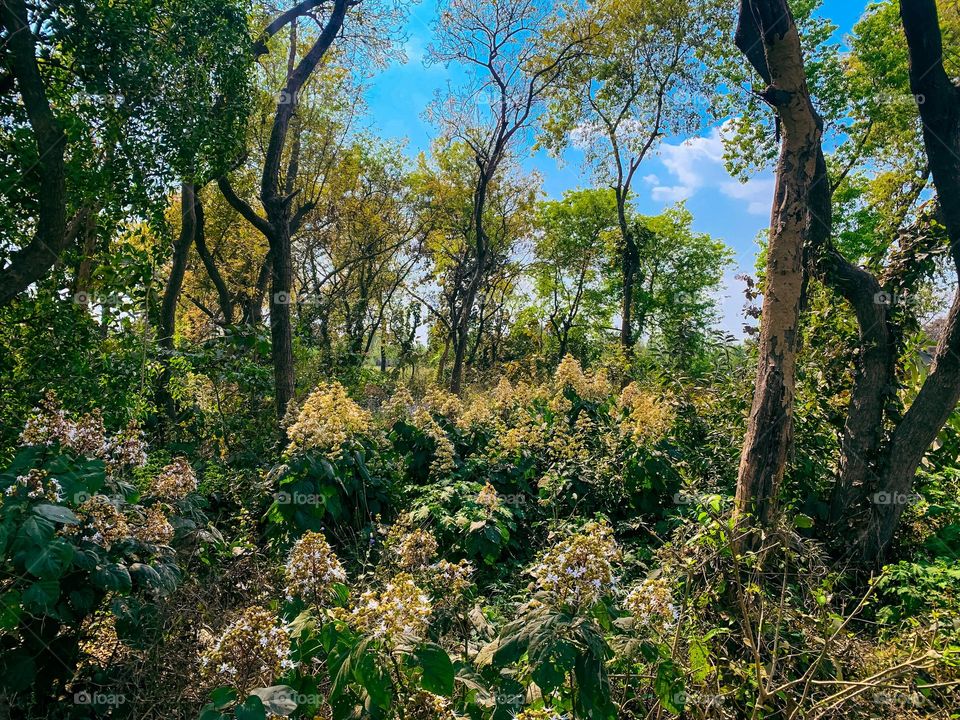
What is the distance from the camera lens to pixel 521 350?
28.0 meters

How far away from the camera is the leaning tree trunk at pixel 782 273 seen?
4430mm

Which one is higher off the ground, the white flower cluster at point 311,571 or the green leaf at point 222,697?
the white flower cluster at point 311,571

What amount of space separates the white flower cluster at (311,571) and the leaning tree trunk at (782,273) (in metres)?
3.36

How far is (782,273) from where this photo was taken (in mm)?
4492

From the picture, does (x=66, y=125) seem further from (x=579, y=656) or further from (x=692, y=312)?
(x=692, y=312)

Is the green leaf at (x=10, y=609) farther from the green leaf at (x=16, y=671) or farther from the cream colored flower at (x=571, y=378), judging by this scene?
the cream colored flower at (x=571, y=378)

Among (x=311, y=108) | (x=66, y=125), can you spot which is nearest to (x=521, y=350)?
(x=311, y=108)

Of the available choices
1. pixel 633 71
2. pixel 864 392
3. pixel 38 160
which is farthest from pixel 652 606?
pixel 633 71

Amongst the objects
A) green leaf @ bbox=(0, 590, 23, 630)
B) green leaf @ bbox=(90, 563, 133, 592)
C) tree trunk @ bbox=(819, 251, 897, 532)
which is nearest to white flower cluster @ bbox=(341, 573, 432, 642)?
green leaf @ bbox=(90, 563, 133, 592)

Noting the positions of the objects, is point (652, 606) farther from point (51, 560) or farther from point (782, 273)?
point (782, 273)

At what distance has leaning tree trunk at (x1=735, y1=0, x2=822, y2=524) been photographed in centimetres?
443

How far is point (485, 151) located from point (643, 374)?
7490 millimetres

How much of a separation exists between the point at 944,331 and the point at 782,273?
2.06 meters

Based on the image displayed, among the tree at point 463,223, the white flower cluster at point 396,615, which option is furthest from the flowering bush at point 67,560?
the tree at point 463,223
